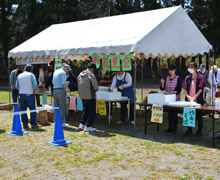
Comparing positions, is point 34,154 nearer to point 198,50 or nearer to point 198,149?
point 198,149

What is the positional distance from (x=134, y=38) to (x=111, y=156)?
3.05 meters

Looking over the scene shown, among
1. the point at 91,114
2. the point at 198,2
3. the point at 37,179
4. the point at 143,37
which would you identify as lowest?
the point at 37,179

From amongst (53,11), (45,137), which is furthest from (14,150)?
(53,11)

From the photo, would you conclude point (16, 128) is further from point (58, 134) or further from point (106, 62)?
point (106, 62)

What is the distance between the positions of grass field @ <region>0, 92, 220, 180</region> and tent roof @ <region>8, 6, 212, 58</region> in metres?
2.12

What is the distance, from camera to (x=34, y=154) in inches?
227

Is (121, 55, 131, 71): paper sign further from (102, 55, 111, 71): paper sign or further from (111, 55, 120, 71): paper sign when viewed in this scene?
(102, 55, 111, 71): paper sign

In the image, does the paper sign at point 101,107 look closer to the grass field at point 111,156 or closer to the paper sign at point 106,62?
the grass field at point 111,156

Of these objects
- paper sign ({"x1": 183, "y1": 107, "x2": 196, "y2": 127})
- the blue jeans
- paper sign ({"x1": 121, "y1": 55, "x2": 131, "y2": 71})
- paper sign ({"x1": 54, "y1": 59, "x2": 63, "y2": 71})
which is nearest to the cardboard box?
the blue jeans

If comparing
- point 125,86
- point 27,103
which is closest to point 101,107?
point 125,86

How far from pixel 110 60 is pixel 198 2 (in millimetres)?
18817

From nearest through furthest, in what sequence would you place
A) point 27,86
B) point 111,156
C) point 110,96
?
1. point 111,156
2. point 27,86
3. point 110,96

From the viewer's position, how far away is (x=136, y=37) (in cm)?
727

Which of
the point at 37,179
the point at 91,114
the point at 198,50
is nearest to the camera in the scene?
the point at 37,179
